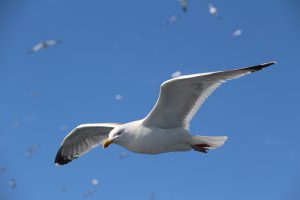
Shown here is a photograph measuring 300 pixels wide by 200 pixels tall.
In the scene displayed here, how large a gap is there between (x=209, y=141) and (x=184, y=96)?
88cm

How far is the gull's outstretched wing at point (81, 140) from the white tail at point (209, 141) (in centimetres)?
168

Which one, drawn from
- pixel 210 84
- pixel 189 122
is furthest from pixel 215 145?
pixel 210 84

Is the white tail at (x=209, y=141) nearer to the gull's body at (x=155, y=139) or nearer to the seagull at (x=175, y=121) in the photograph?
the seagull at (x=175, y=121)

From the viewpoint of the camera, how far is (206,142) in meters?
6.98

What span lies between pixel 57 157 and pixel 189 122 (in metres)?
3.05

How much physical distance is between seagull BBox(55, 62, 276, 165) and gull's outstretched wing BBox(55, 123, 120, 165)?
4.03ft

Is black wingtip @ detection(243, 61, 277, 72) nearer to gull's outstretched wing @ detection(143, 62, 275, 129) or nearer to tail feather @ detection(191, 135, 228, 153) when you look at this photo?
gull's outstretched wing @ detection(143, 62, 275, 129)

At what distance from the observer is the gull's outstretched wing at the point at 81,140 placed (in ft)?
27.0

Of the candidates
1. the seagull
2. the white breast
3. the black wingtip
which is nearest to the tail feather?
the seagull

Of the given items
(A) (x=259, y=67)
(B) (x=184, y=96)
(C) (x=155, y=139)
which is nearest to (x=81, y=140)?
(C) (x=155, y=139)

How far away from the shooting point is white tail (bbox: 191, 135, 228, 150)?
6873 millimetres

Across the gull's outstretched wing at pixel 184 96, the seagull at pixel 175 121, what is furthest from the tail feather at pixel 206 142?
the gull's outstretched wing at pixel 184 96

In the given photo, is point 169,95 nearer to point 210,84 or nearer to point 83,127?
point 210,84

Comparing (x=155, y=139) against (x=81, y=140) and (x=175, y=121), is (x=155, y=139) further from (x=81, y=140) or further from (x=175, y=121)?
(x=81, y=140)
